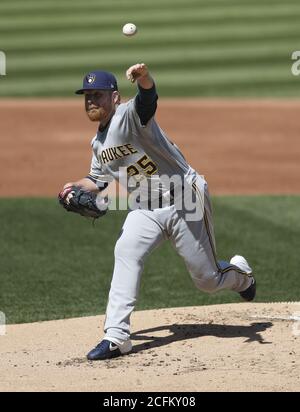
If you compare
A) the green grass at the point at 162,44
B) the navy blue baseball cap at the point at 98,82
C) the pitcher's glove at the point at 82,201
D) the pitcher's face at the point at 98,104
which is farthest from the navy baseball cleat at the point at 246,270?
the green grass at the point at 162,44

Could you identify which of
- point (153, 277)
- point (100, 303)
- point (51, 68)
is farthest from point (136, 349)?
point (51, 68)

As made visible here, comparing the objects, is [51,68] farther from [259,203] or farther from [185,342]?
[185,342]

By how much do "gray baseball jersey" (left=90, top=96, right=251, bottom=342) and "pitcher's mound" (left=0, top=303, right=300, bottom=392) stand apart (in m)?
0.37

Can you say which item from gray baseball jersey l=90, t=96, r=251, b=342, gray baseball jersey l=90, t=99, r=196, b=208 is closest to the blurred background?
gray baseball jersey l=90, t=96, r=251, b=342

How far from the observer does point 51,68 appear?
811 inches

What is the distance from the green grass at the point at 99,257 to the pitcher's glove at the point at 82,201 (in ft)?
4.95

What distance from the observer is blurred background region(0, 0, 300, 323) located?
902 cm

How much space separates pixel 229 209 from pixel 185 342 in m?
5.28

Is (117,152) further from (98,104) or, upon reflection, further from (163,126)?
(163,126)

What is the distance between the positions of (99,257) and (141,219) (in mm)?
3484

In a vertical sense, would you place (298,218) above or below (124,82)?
below

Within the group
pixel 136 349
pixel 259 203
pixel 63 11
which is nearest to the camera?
pixel 136 349

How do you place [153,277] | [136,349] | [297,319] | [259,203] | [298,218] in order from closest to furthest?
[136,349]
[297,319]
[153,277]
[298,218]
[259,203]

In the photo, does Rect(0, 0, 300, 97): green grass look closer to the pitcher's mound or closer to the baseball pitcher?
the pitcher's mound
